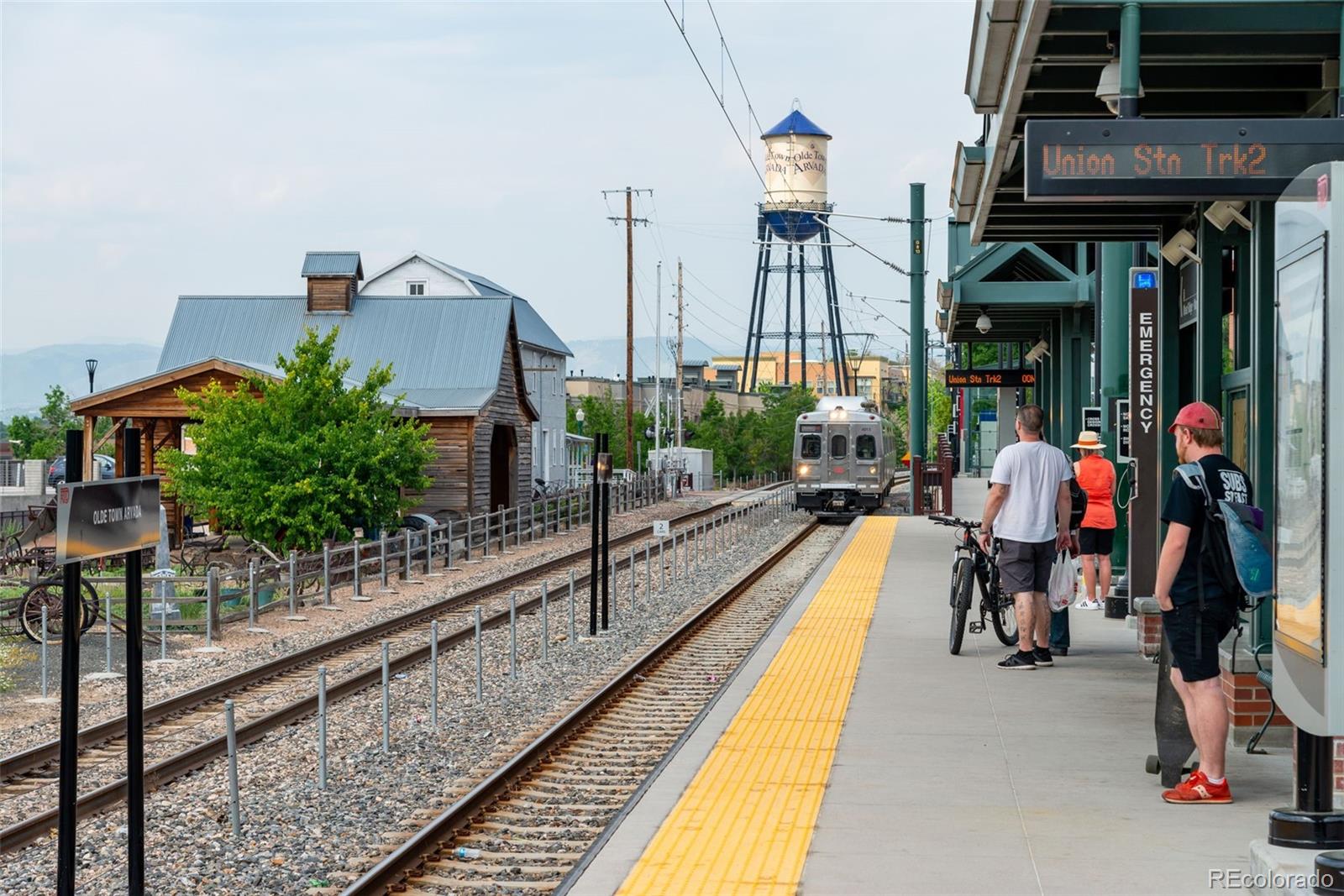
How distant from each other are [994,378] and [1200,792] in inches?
977

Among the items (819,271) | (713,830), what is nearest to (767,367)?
(819,271)

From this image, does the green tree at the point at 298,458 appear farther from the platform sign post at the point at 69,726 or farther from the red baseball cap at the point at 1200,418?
the platform sign post at the point at 69,726

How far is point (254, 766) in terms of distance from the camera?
424 inches

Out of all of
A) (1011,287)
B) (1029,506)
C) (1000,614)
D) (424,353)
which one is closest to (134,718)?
(1029,506)

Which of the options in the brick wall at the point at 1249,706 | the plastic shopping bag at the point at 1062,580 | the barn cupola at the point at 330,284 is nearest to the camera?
the brick wall at the point at 1249,706

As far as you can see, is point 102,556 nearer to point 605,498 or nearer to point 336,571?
point 605,498

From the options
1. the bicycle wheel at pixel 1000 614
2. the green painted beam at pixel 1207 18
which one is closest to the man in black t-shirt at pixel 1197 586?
the green painted beam at pixel 1207 18

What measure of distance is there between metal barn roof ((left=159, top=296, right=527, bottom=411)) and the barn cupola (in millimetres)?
298

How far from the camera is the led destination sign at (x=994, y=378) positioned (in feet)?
104

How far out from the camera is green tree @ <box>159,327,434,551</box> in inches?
1102

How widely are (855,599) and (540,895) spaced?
1215cm

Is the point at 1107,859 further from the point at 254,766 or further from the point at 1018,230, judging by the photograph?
the point at 1018,230

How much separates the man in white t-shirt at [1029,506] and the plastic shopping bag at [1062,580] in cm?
50

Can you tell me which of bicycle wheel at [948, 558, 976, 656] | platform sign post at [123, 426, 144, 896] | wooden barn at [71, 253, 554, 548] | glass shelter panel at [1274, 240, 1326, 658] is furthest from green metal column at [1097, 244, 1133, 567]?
wooden barn at [71, 253, 554, 548]
